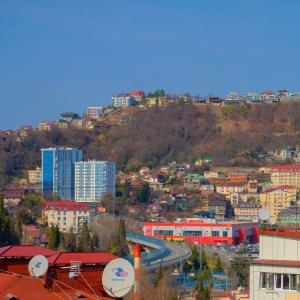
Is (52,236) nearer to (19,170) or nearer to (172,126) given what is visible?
(19,170)

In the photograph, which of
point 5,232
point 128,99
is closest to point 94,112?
point 128,99

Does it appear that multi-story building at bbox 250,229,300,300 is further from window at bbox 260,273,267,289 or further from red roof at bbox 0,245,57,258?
red roof at bbox 0,245,57,258

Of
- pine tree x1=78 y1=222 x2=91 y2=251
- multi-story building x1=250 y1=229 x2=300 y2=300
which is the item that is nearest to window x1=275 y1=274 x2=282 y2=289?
multi-story building x1=250 y1=229 x2=300 y2=300

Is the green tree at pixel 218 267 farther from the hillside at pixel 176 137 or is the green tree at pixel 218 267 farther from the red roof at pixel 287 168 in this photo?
the hillside at pixel 176 137

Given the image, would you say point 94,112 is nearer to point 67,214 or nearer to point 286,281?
point 67,214

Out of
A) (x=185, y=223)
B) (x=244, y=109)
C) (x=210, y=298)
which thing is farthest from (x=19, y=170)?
(x=210, y=298)
